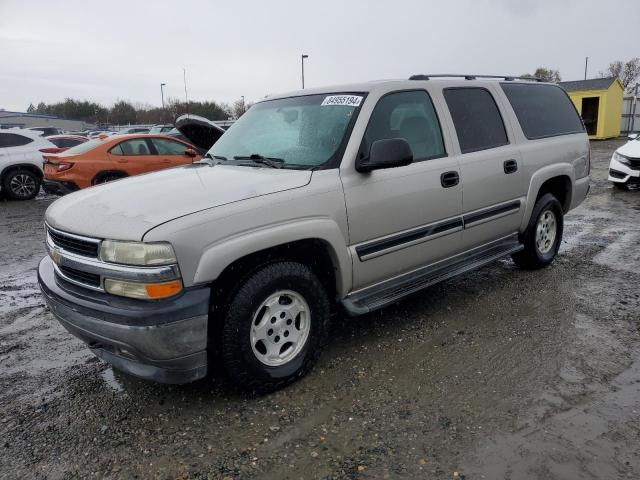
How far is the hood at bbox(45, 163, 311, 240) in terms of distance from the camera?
277cm

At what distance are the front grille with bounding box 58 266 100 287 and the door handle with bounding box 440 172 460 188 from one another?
2.52m

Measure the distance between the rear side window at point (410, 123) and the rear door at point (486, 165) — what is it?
0.77 feet

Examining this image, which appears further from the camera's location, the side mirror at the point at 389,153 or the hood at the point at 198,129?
the hood at the point at 198,129

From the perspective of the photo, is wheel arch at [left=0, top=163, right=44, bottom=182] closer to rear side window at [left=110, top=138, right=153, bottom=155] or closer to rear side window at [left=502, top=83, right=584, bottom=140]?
rear side window at [left=110, top=138, right=153, bottom=155]

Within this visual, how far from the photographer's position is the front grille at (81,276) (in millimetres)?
2850

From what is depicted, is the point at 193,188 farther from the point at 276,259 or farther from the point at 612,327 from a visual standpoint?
the point at 612,327

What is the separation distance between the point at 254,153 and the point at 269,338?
146 cm

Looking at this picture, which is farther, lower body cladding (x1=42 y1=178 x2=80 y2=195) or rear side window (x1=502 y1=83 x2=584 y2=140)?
lower body cladding (x1=42 y1=178 x2=80 y2=195)

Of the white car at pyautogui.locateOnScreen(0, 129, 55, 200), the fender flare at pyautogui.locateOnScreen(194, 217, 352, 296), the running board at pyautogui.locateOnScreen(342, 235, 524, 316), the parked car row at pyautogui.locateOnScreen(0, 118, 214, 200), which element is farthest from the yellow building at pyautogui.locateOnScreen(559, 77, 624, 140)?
the fender flare at pyautogui.locateOnScreen(194, 217, 352, 296)

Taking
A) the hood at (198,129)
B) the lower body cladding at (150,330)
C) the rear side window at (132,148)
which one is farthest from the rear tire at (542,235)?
the rear side window at (132,148)

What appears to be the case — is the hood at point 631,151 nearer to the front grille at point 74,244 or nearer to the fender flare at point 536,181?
the fender flare at point 536,181

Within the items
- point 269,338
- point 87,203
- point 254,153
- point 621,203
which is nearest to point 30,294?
point 87,203

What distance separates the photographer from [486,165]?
4.37 metres

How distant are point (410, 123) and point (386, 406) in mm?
2102
